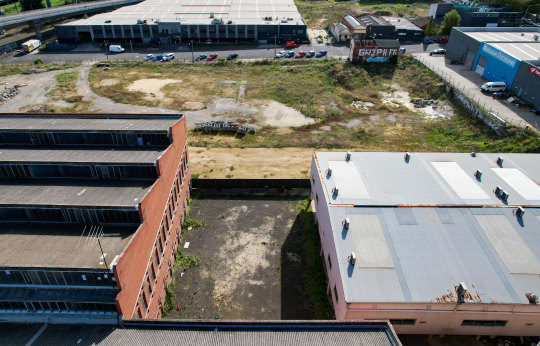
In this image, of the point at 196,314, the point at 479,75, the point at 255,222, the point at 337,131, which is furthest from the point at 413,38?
the point at 196,314

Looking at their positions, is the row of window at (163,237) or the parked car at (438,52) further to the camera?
the parked car at (438,52)

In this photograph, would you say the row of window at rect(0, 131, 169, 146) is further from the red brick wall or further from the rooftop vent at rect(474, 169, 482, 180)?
the rooftop vent at rect(474, 169, 482, 180)

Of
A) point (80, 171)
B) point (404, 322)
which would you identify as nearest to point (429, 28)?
point (404, 322)

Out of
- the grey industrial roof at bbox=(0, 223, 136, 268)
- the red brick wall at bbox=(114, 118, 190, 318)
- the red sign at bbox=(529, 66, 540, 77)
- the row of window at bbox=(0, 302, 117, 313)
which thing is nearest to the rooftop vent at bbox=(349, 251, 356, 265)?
the red brick wall at bbox=(114, 118, 190, 318)

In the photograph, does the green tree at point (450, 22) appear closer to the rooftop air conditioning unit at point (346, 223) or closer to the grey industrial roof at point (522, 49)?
the grey industrial roof at point (522, 49)

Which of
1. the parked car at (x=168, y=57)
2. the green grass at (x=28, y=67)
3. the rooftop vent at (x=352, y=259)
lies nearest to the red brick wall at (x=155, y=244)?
the rooftop vent at (x=352, y=259)

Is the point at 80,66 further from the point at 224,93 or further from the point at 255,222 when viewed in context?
the point at 255,222
